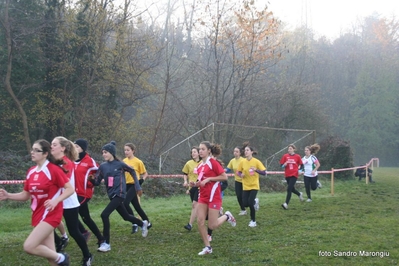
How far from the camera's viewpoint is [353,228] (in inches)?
369

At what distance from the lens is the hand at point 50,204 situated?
5.14 meters

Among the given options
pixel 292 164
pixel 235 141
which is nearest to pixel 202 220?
pixel 292 164

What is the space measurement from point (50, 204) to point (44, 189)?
8.6 inches

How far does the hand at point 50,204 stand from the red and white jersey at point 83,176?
198cm

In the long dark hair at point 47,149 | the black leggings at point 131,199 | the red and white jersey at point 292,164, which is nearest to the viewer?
the long dark hair at point 47,149

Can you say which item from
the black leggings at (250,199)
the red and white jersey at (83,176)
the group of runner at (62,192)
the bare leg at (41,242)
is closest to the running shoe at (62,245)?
the group of runner at (62,192)

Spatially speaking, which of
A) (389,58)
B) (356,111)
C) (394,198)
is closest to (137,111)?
(394,198)

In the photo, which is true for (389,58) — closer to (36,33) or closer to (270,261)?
(36,33)

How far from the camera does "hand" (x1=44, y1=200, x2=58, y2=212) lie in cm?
514

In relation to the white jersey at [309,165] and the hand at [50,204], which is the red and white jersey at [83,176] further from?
the white jersey at [309,165]

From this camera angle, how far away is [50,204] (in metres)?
5.15

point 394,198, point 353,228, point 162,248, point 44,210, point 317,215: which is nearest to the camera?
point 44,210

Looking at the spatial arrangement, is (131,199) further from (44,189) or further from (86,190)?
(44,189)

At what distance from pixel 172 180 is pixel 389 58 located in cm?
4346
